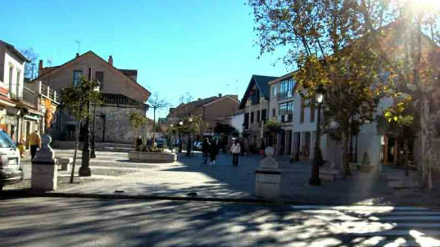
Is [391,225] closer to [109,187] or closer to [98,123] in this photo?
[109,187]

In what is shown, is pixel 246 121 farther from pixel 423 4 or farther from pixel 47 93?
pixel 423 4

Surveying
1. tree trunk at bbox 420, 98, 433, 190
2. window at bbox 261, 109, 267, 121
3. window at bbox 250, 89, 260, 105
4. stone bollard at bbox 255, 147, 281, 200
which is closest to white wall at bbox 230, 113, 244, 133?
window at bbox 250, 89, 260, 105

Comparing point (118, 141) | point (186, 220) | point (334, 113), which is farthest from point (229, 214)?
point (118, 141)

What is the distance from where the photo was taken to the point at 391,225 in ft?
31.9

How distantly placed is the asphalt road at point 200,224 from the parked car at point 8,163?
2.26 feet

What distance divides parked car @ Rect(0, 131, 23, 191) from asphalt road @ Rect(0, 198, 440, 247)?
69cm

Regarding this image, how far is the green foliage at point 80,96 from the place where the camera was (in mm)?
15625

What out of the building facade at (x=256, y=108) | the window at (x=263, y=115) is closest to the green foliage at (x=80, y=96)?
the building facade at (x=256, y=108)

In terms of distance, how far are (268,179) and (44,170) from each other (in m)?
5.88

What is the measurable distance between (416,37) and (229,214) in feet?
29.9

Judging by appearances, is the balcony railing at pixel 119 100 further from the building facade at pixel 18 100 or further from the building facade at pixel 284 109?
the building facade at pixel 284 109

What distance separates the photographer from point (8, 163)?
11.8 meters

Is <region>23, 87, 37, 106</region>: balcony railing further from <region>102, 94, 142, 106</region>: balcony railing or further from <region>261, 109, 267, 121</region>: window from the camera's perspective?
<region>261, 109, 267, 121</region>: window

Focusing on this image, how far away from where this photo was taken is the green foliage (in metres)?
15.6
